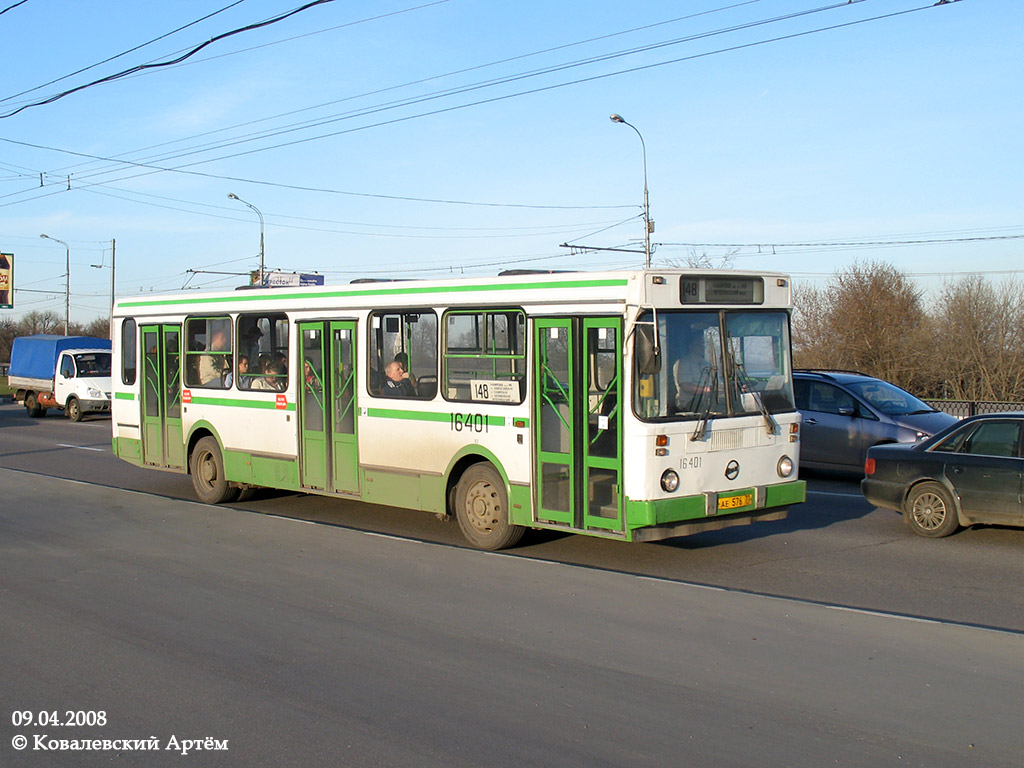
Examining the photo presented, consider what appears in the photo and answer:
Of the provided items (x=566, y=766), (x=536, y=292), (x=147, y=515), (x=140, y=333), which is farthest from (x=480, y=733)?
(x=140, y=333)

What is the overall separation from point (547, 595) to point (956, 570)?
392 centimetres

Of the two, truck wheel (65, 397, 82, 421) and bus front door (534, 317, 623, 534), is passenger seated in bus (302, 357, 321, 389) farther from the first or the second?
truck wheel (65, 397, 82, 421)

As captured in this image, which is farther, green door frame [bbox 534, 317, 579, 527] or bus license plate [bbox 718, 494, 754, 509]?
green door frame [bbox 534, 317, 579, 527]

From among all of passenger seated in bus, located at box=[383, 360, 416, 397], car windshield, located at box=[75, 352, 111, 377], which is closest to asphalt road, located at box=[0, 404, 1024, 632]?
passenger seated in bus, located at box=[383, 360, 416, 397]

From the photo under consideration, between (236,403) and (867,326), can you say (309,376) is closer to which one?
(236,403)

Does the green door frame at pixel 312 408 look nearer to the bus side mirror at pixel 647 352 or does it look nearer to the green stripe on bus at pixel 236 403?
the green stripe on bus at pixel 236 403

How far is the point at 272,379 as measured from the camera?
1292 centimetres

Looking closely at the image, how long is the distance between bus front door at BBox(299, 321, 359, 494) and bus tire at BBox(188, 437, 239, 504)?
1954 millimetres

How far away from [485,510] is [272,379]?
4011 mm

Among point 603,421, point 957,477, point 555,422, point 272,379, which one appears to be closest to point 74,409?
point 272,379

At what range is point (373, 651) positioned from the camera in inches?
271

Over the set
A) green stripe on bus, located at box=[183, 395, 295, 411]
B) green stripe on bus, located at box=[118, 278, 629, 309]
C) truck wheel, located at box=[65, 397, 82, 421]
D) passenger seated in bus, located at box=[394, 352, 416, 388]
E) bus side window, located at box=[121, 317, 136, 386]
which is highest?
green stripe on bus, located at box=[118, 278, 629, 309]

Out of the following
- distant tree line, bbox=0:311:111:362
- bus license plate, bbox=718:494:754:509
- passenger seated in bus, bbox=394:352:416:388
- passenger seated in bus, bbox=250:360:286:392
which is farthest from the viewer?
distant tree line, bbox=0:311:111:362

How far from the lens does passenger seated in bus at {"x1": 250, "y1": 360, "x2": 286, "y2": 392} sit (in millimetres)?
12805
